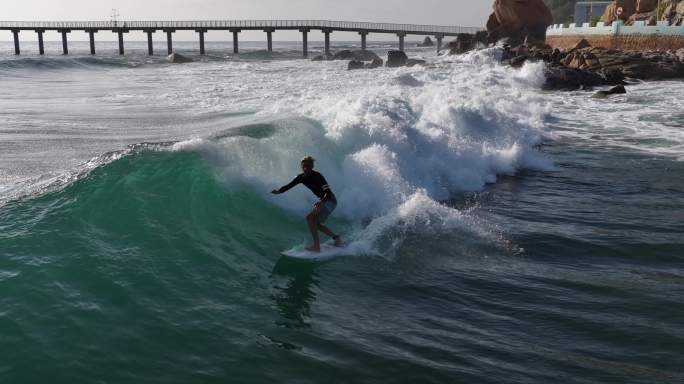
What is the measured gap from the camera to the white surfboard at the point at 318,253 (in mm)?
7469

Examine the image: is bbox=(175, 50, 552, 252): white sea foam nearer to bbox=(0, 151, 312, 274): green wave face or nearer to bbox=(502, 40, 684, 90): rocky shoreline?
bbox=(0, 151, 312, 274): green wave face

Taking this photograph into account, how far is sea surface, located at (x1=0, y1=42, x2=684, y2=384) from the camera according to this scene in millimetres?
5105

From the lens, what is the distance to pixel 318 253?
7520 mm

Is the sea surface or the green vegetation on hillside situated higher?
the green vegetation on hillside

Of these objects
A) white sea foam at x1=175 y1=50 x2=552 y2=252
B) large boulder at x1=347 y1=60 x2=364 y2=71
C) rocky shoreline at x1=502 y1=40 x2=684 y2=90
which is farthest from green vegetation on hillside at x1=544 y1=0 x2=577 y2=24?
white sea foam at x1=175 y1=50 x2=552 y2=252

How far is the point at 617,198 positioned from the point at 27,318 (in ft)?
32.1

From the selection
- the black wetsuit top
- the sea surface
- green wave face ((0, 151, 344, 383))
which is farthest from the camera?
the black wetsuit top

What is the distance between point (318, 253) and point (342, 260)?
0.31 meters

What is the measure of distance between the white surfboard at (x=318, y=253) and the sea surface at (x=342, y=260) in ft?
0.41

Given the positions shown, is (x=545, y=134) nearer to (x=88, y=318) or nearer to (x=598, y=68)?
(x=88, y=318)

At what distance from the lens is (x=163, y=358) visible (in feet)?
16.2

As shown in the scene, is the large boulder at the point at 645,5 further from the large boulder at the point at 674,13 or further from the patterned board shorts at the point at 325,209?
the patterned board shorts at the point at 325,209

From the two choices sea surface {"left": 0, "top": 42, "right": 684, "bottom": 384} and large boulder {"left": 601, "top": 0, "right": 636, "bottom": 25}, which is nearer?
sea surface {"left": 0, "top": 42, "right": 684, "bottom": 384}

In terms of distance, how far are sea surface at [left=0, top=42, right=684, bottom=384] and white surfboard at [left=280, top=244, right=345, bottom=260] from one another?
126 mm
